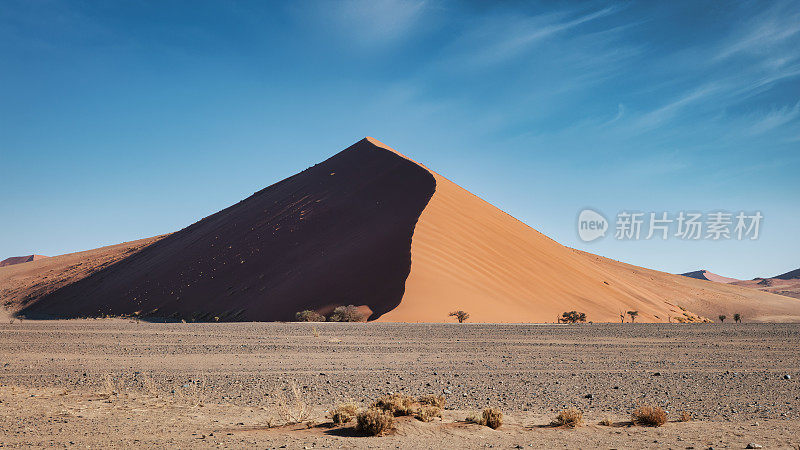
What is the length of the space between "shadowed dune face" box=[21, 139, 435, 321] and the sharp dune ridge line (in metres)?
0.13

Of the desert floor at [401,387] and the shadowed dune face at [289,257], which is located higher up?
the shadowed dune face at [289,257]

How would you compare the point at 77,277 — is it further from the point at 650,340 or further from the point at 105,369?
the point at 650,340

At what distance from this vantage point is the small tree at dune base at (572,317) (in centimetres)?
2922

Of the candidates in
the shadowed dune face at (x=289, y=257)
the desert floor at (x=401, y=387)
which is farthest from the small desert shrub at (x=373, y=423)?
the shadowed dune face at (x=289, y=257)

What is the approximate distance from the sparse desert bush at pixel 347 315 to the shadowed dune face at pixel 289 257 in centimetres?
97

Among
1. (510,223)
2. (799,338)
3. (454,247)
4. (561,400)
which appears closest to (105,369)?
(561,400)

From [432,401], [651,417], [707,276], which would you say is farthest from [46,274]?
[707,276]

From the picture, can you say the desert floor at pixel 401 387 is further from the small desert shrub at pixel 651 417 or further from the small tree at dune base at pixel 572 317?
the small tree at dune base at pixel 572 317

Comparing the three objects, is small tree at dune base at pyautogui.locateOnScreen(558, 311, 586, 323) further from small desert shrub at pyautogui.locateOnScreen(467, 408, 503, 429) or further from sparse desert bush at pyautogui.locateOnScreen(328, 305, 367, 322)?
small desert shrub at pyautogui.locateOnScreen(467, 408, 503, 429)

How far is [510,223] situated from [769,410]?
42.6 meters

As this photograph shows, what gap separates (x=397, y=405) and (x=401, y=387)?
216 cm

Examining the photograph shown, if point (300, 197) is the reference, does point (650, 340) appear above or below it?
below

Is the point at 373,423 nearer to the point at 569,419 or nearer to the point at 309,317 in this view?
the point at 569,419

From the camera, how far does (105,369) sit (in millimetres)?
11602
